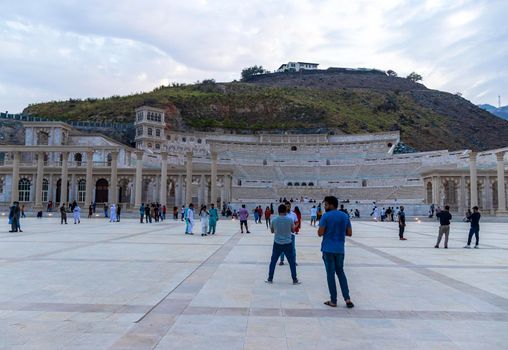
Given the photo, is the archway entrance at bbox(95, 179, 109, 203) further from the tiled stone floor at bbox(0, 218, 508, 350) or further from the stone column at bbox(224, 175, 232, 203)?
the tiled stone floor at bbox(0, 218, 508, 350)

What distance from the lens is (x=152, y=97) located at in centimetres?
10762

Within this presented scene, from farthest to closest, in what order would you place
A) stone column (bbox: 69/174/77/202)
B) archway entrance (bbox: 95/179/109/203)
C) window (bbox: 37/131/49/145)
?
window (bbox: 37/131/49/145) → archway entrance (bbox: 95/179/109/203) → stone column (bbox: 69/174/77/202)

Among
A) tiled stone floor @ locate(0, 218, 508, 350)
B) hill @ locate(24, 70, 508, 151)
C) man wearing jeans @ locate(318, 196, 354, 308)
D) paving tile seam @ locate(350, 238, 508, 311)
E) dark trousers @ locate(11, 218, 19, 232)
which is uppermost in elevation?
hill @ locate(24, 70, 508, 151)

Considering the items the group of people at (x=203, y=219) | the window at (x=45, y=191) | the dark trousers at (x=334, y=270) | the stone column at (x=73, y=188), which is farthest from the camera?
the window at (x=45, y=191)

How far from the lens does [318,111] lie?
112312mm

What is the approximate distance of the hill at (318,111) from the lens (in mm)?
102188

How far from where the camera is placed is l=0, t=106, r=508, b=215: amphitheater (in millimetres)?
51031

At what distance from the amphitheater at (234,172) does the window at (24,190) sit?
145 millimetres

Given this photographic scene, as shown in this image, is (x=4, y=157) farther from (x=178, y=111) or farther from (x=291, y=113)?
(x=291, y=113)

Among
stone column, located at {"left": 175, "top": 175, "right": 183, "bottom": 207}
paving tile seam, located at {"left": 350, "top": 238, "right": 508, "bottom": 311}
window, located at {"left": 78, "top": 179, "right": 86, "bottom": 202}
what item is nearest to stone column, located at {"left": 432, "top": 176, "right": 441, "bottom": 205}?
stone column, located at {"left": 175, "top": 175, "right": 183, "bottom": 207}

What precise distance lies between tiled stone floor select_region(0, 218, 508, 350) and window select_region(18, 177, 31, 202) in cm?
5402

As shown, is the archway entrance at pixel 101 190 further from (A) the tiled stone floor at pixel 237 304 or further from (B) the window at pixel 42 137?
(A) the tiled stone floor at pixel 237 304

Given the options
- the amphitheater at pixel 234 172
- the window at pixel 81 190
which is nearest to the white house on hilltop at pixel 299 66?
the amphitheater at pixel 234 172

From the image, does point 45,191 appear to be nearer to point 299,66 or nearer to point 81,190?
point 81,190
